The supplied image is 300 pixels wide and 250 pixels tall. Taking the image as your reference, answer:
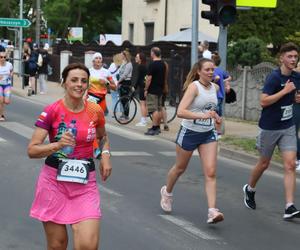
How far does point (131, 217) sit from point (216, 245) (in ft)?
4.16

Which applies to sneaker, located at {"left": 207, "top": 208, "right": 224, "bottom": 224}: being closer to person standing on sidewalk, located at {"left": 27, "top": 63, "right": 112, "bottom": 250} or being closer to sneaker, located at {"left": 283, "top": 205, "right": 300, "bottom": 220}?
sneaker, located at {"left": 283, "top": 205, "right": 300, "bottom": 220}

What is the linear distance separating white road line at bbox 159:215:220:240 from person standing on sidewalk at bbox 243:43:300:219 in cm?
115

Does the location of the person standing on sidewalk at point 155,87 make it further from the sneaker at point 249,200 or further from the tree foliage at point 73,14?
the tree foliage at point 73,14

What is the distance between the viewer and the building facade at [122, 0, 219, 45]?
113 feet

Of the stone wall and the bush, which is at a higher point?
the bush

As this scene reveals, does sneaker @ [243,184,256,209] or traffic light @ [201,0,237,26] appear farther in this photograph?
traffic light @ [201,0,237,26]

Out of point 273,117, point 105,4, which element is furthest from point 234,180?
point 105,4

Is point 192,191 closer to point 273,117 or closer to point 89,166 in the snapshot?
point 273,117

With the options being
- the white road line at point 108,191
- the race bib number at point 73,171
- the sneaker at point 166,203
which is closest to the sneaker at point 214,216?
the sneaker at point 166,203

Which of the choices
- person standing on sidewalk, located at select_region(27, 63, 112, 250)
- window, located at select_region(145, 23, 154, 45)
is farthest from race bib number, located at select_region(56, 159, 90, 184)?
window, located at select_region(145, 23, 154, 45)

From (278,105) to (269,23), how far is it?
77.4ft

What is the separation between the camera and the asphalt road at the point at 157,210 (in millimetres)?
6133

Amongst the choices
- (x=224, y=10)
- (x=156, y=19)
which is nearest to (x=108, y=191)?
(x=224, y=10)

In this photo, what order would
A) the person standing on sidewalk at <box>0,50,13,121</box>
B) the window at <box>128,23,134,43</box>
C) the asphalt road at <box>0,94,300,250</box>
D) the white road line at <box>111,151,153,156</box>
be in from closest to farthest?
the asphalt road at <box>0,94,300,250</box>
the white road line at <box>111,151,153,156</box>
the person standing on sidewalk at <box>0,50,13,121</box>
the window at <box>128,23,134,43</box>
